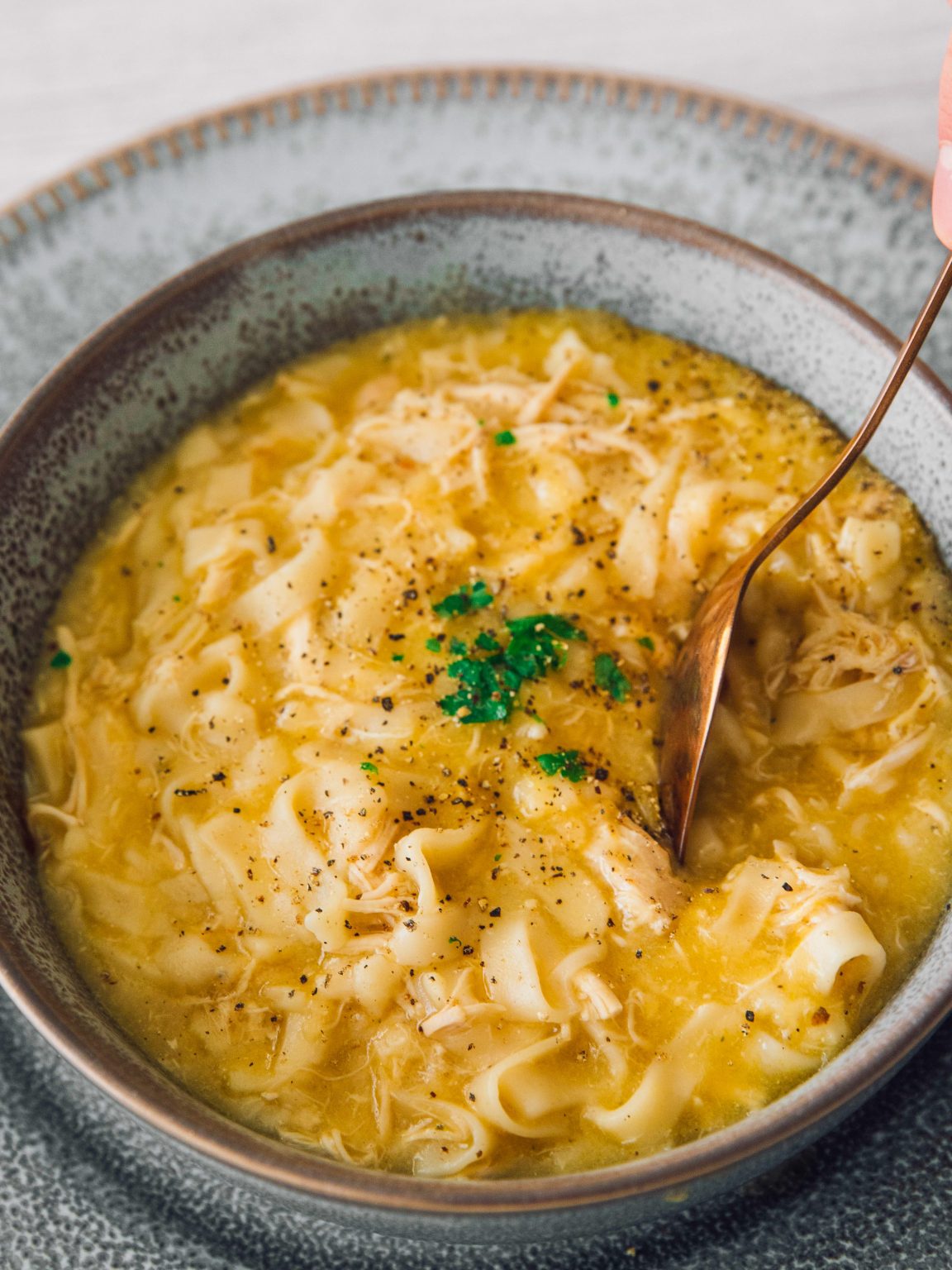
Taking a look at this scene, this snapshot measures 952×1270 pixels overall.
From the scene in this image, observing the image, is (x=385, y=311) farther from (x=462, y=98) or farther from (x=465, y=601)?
(x=465, y=601)

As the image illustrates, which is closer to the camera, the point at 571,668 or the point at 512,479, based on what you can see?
the point at 571,668

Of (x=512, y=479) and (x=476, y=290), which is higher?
(x=476, y=290)

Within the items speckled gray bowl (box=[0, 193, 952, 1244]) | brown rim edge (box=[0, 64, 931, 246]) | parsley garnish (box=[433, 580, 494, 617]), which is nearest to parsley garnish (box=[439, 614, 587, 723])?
parsley garnish (box=[433, 580, 494, 617])

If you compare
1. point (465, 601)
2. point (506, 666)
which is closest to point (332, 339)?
point (465, 601)

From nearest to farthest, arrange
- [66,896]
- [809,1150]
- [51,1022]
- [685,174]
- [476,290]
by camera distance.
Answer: [51,1022], [809,1150], [66,896], [476,290], [685,174]

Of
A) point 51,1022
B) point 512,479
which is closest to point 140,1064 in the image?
point 51,1022

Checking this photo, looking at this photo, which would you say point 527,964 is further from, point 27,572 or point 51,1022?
point 27,572

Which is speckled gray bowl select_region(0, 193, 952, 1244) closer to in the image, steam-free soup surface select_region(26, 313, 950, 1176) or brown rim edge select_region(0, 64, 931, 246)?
steam-free soup surface select_region(26, 313, 950, 1176)

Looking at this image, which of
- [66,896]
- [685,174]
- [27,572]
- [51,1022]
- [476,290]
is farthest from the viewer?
[685,174]
